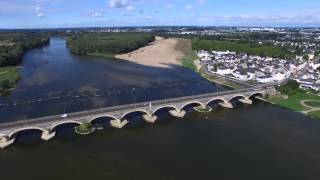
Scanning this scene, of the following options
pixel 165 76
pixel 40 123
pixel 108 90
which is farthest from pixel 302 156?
pixel 165 76

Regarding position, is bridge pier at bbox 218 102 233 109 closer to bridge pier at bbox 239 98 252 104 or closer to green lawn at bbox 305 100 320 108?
bridge pier at bbox 239 98 252 104

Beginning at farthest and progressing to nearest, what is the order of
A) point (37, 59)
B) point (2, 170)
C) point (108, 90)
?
point (37, 59), point (108, 90), point (2, 170)

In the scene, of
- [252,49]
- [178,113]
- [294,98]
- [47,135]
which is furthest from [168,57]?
[47,135]

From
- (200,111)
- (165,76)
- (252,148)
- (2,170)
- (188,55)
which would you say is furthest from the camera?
(188,55)

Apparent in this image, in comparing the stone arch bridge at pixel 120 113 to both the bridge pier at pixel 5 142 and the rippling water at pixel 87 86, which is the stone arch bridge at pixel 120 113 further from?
the rippling water at pixel 87 86

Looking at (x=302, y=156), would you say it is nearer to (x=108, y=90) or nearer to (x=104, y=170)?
(x=104, y=170)

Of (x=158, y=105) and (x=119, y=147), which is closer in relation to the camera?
(x=119, y=147)

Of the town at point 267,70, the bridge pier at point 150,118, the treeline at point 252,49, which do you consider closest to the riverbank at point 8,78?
the bridge pier at point 150,118

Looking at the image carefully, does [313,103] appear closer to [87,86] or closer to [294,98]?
[294,98]
